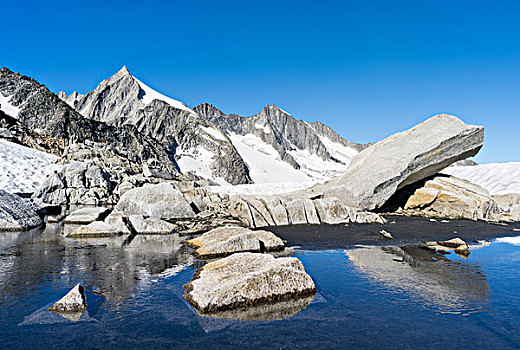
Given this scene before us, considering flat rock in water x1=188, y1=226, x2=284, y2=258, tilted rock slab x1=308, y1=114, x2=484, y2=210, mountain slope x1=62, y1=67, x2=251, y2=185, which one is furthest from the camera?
mountain slope x1=62, y1=67, x2=251, y2=185

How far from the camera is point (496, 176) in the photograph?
116 feet

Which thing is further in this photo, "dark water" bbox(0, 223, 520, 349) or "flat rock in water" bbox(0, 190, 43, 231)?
"flat rock in water" bbox(0, 190, 43, 231)

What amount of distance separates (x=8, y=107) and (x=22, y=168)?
4118 centimetres

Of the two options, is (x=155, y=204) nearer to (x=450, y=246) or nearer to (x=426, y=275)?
(x=450, y=246)

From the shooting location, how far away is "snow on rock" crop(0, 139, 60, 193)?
30.6 metres

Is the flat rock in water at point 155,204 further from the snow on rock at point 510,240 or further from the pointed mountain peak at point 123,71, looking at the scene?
the pointed mountain peak at point 123,71

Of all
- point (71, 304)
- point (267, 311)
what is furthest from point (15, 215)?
point (267, 311)

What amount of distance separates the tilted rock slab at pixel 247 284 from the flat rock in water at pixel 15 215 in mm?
12112

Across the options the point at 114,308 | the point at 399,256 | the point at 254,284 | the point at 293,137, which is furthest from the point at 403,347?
the point at 293,137

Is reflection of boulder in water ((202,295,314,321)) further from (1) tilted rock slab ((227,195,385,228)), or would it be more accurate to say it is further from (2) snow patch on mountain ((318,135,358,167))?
(2) snow patch on mountain ((318,135,358,167))

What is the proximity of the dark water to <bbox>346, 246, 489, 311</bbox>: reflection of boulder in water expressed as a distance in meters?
0.03

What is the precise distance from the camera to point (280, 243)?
1237 cm

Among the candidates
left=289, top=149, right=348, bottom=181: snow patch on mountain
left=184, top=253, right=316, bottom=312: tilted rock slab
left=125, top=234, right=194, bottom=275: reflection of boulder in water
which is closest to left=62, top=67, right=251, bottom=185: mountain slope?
left=289, top=149, right=348, bottom=181: snow patch on mountain

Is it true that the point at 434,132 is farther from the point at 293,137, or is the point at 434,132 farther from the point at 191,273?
the point at 293,137
